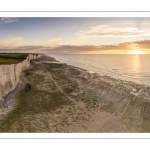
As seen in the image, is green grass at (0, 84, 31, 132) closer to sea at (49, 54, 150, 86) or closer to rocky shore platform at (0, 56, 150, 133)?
rocky shore platform at (0, 56, 150, 133)

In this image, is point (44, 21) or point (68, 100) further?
point (68, 100)

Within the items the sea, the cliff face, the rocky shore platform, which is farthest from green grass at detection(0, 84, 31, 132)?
the sea

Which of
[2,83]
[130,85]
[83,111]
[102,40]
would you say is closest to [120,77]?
[130,85]

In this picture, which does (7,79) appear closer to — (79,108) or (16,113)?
(16,113)

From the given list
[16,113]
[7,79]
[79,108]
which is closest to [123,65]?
[79,108]

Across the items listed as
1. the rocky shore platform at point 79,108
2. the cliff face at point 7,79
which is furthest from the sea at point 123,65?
the cliff face at point 7,79
